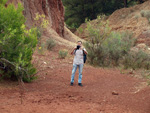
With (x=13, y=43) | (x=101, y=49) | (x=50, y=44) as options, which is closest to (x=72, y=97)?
(x=13, y=43)

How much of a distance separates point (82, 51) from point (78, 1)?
1086 inches

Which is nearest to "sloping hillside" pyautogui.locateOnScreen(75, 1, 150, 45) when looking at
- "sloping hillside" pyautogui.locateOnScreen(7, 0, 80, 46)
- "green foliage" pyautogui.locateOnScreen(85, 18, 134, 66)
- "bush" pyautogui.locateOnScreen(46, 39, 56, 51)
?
"sloping hillside" pyautogui.locateOnScreen(7, 0, 80, 46)

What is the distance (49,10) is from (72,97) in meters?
14.1

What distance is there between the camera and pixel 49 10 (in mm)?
19625

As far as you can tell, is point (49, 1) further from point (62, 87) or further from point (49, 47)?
point (62, 87)

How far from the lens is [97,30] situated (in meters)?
13.3

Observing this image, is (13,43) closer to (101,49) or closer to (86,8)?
(101,49)

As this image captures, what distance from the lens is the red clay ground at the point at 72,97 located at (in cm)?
535

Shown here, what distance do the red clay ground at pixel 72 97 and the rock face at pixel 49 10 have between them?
25.9ft

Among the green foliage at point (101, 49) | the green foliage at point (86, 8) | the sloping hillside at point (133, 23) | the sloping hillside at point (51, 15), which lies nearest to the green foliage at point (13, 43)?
the green foliage at point (101, 49)

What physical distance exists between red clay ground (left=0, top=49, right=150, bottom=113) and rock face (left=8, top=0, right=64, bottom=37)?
7903 mm

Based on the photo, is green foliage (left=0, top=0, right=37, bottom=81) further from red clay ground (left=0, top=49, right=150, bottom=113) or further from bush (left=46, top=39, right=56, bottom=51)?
bush (left=46, top=39, right=56, bottom=51)

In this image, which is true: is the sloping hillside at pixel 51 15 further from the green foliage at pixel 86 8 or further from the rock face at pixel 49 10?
the green foliage at pixel 86 8

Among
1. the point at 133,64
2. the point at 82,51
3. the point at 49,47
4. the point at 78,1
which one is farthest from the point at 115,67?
the point at 78,1
